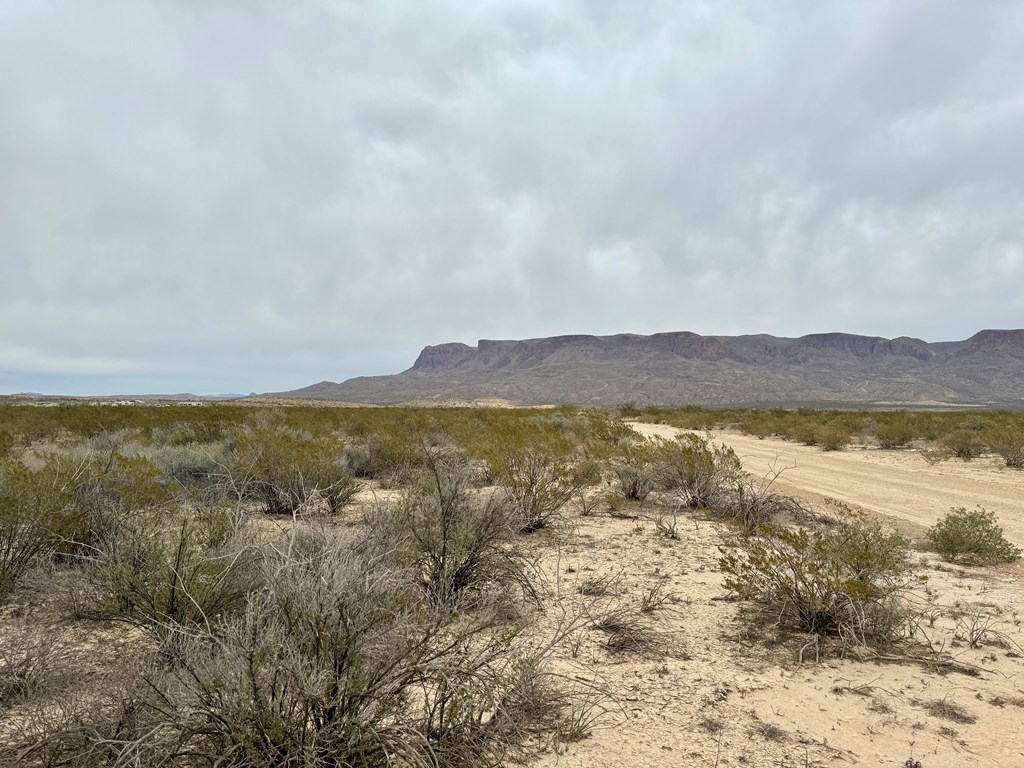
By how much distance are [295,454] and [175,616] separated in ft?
18.9

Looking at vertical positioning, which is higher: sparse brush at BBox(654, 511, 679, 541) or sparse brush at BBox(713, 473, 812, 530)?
sparse brush at BBox(713, 473, 812, 530)

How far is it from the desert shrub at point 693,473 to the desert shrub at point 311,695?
27.1ft

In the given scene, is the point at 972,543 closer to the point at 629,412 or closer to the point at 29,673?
the point at 29,673

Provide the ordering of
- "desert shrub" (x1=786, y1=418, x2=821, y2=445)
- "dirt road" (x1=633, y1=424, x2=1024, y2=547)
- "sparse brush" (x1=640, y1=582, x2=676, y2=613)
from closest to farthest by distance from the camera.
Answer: "sparse brush" (x1=640, y1=582, x2=676, y2=613) < "dirt road" (x1=633, y1=424, x2=1024, y2=547) < "desert shrub" (x1=786, y1=418, x2=821, y2=445)

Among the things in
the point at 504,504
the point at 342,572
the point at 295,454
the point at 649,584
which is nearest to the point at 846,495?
the point at 649,584

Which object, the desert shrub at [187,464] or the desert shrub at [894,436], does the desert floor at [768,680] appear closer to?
the desert shrub at [187,464]

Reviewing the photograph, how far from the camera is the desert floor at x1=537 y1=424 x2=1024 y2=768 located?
3104mm

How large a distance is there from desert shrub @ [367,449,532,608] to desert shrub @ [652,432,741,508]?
19.1 feet

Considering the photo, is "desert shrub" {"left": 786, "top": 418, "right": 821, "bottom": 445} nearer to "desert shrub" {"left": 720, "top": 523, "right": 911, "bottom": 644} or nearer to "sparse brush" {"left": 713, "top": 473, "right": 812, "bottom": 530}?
"sparse brush" {"left": 713, "top": 473, "right": 812, "bottom": 530}

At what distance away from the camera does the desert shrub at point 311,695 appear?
225 centimetres

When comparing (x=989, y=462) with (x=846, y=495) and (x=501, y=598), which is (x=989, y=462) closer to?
(x=846, y=495)

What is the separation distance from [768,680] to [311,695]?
3.36 m

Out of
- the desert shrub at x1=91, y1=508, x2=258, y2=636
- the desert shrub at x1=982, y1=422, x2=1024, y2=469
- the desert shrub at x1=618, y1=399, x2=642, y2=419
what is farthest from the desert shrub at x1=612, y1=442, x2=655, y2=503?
the desert shrub at x1=618, y1=399, x2=642, y2=419

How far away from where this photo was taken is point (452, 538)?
5.16 metres
